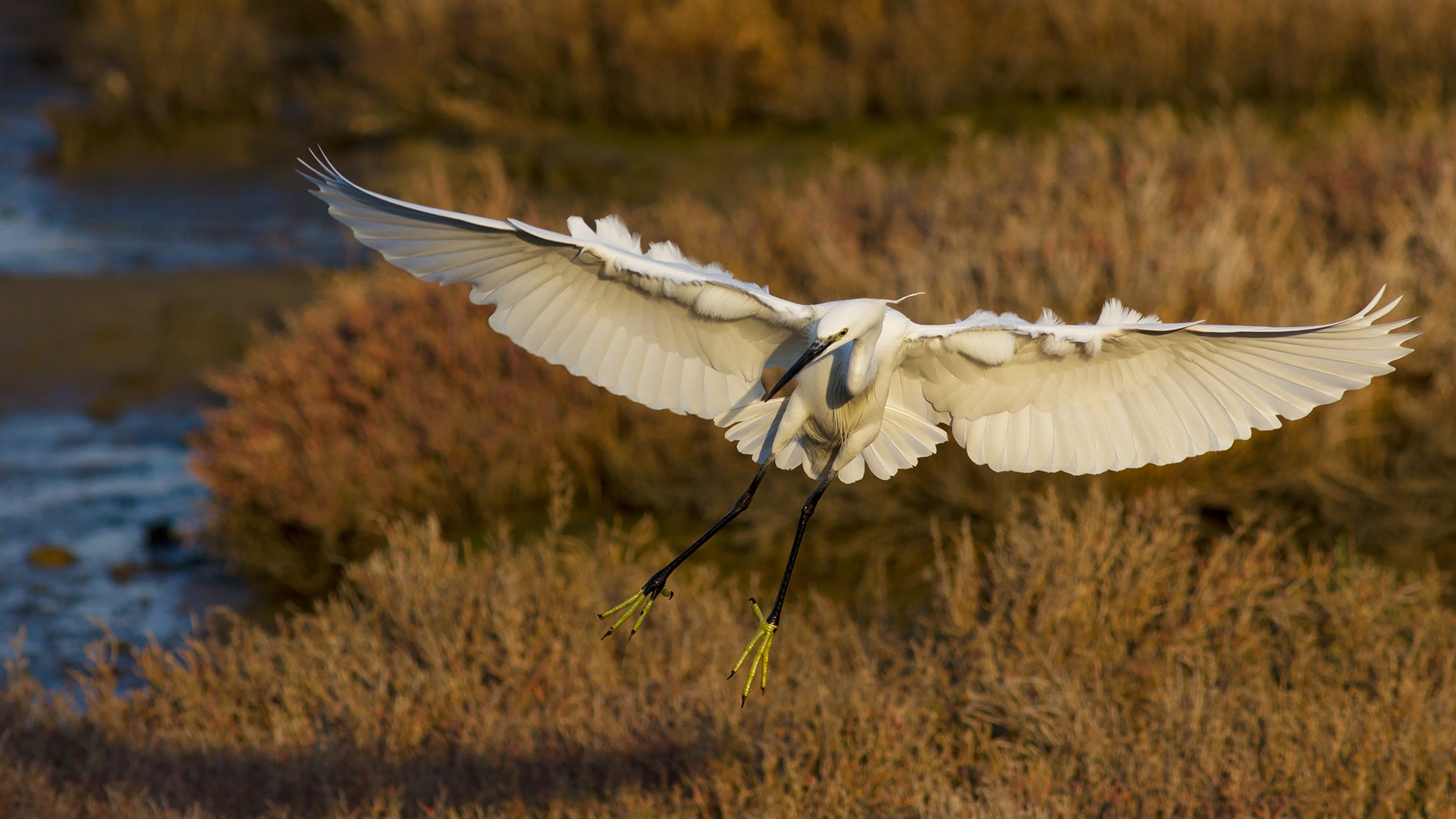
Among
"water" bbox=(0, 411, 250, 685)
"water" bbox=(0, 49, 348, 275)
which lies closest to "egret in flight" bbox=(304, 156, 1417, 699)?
"water" bbox=(0, 411, 250, 685)

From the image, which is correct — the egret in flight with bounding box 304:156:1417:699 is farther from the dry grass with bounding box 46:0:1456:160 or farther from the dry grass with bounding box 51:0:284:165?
the dry grass with bounding box 51:0:284:165

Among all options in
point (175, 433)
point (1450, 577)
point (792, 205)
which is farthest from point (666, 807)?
point (175, 433)

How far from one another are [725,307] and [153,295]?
6.94 meters

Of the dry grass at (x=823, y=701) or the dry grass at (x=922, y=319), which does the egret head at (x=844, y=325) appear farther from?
the dry grass at (x=922, y=319)

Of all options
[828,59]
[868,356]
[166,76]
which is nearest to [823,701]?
[868,356]

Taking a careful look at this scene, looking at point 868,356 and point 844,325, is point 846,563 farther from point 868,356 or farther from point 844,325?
point 844,325

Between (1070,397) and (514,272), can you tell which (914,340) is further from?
(514,272)

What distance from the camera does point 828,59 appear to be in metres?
11.3

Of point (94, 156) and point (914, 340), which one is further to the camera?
point (94, 156)

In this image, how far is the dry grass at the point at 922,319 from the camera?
4699 mm

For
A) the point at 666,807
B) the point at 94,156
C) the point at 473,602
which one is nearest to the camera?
the point at 666,807

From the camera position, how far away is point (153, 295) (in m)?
8.86

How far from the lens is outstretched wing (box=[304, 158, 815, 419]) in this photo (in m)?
2.88

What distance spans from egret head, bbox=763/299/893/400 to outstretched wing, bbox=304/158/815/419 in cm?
13
